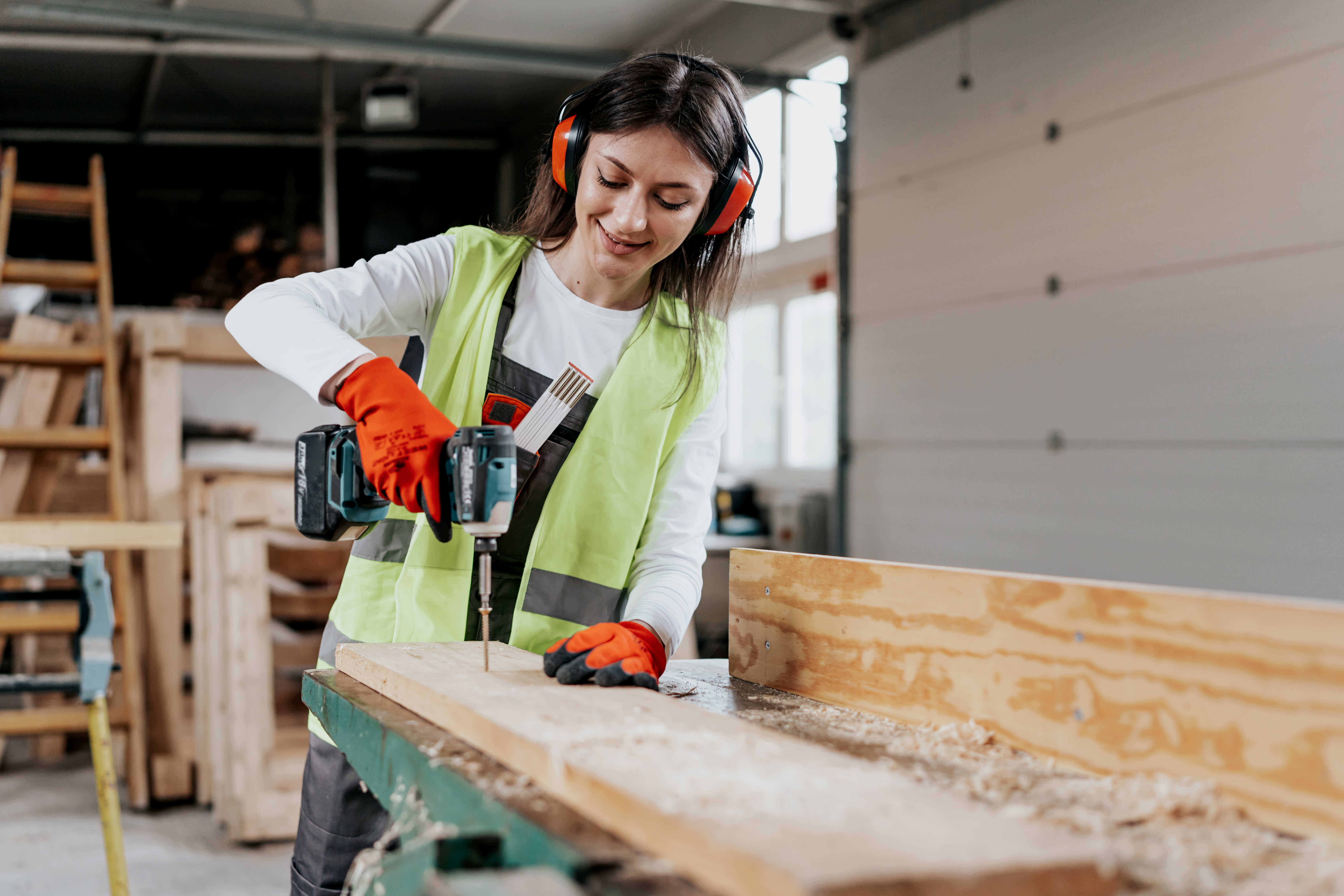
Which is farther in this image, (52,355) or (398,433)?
(52,355)

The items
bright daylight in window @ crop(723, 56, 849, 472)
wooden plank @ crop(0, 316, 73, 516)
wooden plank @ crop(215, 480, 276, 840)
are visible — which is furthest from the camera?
bright daylight in window @ crop(723, 56, 849, 472)

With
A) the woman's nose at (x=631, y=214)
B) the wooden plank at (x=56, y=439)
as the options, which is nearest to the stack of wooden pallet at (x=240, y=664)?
Answer: the wooden plank at (x=56, y=439)

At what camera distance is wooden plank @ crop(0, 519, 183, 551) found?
3.17 metres

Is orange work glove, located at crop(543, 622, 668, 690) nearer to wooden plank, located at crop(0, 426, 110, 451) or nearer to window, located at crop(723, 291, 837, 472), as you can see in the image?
wooden plank, located at crop(0, 426, 110, 451)

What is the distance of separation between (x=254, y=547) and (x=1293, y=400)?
3672 millimetres

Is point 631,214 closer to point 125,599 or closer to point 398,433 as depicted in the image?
point 398,433

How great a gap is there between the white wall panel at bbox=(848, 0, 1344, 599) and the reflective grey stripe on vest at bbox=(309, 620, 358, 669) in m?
3.27

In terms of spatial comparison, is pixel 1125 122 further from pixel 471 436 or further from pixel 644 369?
pixel 471 436

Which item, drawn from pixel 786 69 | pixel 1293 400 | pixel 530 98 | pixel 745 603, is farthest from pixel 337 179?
pixel 745 603

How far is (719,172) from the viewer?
169 centimetres

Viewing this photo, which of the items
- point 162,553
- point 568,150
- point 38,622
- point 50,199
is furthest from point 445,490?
point 50,199

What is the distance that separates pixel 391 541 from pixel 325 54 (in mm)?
7295

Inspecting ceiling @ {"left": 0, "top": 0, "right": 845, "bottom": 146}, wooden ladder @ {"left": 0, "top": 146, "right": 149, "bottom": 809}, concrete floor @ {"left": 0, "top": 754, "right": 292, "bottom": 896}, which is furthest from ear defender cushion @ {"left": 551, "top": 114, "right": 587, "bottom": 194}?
ceiling @ {"left": 0, "top": 0, "right": 845, "bottom": 146}

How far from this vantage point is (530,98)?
950 centimetres
